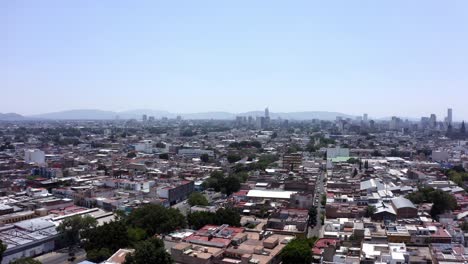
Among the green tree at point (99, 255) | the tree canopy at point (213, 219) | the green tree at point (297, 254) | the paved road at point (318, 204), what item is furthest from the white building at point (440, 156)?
the green tree at point (99, 255)

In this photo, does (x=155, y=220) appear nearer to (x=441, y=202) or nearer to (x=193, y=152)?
(x=441, y=202)

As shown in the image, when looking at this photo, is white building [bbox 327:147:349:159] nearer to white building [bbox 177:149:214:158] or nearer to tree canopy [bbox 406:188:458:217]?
white building [bbox 177:149:214:158]

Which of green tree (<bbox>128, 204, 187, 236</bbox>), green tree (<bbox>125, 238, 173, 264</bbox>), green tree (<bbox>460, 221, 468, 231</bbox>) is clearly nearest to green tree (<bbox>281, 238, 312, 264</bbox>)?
green tree (<bbox>125, 238, 173, 264</bbox>)

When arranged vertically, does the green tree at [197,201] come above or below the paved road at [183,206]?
above

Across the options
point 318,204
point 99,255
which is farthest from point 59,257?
point 318,204

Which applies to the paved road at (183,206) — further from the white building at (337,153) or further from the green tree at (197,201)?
the white building at (337,153)

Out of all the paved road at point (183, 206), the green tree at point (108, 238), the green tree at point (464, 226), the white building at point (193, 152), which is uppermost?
the green tree at point (108, 238)

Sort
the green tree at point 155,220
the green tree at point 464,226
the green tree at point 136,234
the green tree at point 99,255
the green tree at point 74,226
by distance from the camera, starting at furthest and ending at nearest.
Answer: the green tree at point 464,226
the green tree at point 155,220
the green tree at point 74,226
the green tree at point 136,234
the green tree at point 99,255
